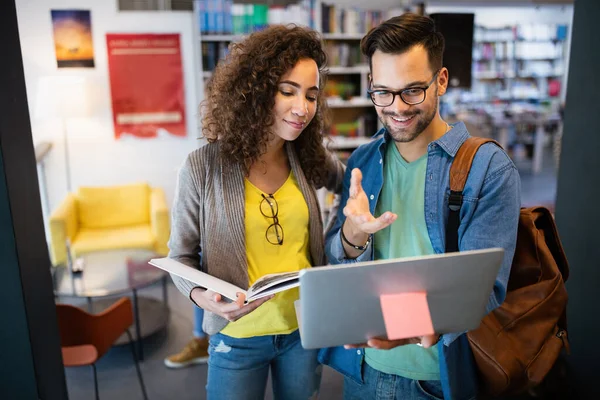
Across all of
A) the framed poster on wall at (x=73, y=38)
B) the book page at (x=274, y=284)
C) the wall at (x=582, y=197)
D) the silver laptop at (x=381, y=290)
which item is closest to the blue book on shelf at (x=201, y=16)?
the framed poster on wall at (x=73, y=38)

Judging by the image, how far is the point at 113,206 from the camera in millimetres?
4516

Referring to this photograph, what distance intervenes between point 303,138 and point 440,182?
525 mm

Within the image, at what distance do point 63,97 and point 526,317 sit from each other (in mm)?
4097

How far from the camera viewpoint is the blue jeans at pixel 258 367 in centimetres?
155

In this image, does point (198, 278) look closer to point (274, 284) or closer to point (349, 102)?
point (274, 284)

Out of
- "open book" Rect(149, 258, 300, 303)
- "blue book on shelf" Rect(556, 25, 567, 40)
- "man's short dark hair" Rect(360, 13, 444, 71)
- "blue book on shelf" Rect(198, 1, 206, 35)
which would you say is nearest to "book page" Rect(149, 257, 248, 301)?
"open book" Rect(149, 258, 300, 303)

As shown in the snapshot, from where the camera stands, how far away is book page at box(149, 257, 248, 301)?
131cm

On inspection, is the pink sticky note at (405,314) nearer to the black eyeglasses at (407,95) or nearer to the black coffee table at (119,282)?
the black eyeglasses at (407,95)

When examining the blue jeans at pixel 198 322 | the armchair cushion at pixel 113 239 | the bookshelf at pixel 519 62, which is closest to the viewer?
the blue jeans at pixel 198 322

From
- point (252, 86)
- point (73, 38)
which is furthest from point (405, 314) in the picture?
point (73, 38)

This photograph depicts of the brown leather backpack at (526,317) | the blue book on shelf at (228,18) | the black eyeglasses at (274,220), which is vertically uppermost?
the blue book on shelf at (228,18)

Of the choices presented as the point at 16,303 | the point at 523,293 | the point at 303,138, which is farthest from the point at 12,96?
the point at 523,293

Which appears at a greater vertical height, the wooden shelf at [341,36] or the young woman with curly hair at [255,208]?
the wooden shelf at [341,36]

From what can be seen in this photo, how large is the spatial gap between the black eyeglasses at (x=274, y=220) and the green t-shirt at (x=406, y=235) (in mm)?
297
